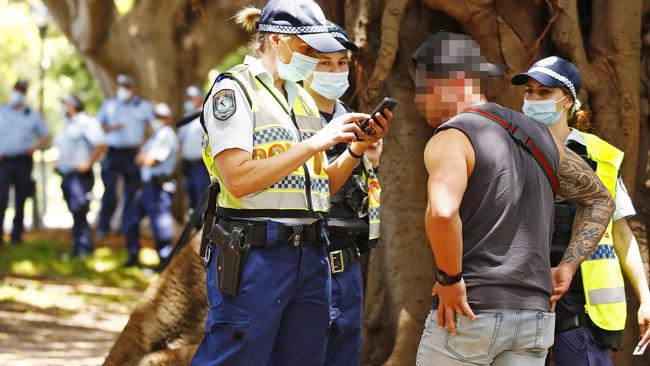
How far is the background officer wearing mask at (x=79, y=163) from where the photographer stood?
547 inches

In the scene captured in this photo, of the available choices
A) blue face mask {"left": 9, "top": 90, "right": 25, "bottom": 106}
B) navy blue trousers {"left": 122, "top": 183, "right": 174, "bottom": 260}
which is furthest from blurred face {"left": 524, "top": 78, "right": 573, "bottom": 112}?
blue face mask {"left": 9, "top": 90, "right": 25, "bottom": 106}

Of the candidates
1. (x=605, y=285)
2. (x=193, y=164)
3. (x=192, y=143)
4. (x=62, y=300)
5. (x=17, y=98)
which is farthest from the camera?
(x=17, y=98)

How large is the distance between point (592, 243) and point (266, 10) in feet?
5.65

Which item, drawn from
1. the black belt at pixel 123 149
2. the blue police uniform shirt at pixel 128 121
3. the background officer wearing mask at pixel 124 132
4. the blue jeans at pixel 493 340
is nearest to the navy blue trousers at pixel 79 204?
the background officer wearing mask at pixel 124 132

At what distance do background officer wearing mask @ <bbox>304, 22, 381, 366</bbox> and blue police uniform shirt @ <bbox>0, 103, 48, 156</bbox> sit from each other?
10.2 m

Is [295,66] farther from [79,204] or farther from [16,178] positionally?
[16,178]

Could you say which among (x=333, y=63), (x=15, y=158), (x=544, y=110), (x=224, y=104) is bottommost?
(x=15, y=158)

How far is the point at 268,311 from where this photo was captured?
155 inches

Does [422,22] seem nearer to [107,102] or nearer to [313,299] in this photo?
[313,299]

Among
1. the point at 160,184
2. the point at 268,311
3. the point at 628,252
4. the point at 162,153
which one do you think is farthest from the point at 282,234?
the point at 160,184

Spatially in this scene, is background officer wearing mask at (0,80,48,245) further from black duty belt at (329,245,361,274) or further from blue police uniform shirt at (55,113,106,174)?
black duty belt at (329,245,361,274)

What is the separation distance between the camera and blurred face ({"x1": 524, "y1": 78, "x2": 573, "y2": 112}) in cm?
470

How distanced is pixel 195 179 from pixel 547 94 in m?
8.83

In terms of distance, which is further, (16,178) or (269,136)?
(16,178)
